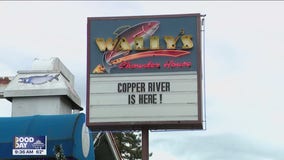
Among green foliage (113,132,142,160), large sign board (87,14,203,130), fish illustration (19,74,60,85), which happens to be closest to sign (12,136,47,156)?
large sign board (87,14,203,130)

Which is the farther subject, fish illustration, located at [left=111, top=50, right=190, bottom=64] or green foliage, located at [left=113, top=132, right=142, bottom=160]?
green foliage, located at [left=113, top=132, right=142, bottom=160]

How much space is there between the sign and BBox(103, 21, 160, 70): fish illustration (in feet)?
10.3

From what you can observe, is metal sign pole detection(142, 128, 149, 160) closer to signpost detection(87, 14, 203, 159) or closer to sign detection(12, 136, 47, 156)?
signpost detection(87, 14, 203, 159)

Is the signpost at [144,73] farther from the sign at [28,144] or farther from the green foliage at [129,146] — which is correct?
the green foliage at [129,146]

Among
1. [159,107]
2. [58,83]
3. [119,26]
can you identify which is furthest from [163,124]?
[58,83]

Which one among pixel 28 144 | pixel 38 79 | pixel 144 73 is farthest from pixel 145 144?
pixel 38 79

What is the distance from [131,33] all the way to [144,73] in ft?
3.76

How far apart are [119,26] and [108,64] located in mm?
1073

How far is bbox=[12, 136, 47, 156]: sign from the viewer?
1797 centimetres

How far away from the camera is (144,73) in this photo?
16.4m

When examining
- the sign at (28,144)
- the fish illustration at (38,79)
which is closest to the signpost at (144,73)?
the sign at (28,144)

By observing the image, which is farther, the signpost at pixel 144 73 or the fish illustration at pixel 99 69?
the fish illustration at pixel 99 69

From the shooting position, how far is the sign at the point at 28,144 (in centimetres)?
1797

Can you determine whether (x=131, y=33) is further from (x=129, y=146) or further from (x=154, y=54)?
(x=129, y=146)
